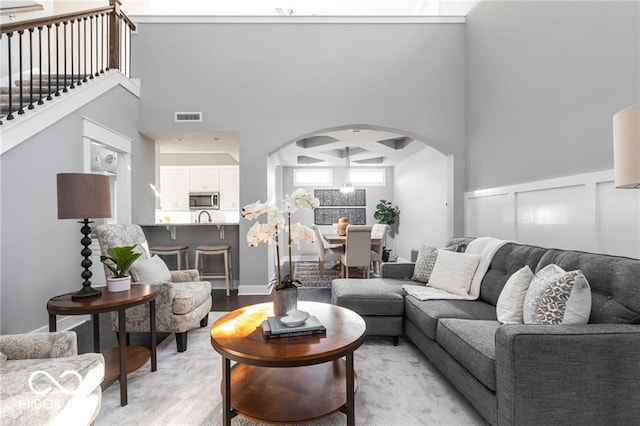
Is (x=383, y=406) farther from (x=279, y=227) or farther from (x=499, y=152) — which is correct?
(x=499, y=152)

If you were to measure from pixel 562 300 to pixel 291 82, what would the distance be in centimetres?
409

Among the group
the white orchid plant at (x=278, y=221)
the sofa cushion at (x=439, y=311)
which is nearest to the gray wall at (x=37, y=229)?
the white orchid plant at (x=278, y=221)

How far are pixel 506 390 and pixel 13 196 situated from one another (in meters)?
3.61

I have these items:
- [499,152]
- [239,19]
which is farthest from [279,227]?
[239,19]

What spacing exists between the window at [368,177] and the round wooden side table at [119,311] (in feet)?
22.4

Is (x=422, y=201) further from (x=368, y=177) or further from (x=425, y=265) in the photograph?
(x=425, y=265)

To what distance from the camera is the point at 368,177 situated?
8648 mm

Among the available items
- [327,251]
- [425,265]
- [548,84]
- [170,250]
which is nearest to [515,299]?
[425,265]

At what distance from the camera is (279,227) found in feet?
6.26

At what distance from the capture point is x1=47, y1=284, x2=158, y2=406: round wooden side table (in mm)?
1879

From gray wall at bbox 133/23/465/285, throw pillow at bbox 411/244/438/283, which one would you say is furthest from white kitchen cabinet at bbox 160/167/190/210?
throw pillow at bbox 411/244/438/283

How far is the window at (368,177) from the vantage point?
8617mm

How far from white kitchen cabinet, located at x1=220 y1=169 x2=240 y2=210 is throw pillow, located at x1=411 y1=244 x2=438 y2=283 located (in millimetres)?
5721

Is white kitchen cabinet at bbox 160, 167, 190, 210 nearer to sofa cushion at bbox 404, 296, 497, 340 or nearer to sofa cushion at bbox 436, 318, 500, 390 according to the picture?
sofa cushion at bbox 404, 296, 497, 340
